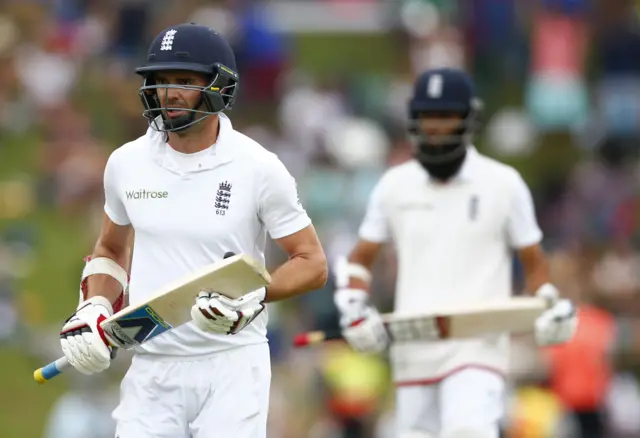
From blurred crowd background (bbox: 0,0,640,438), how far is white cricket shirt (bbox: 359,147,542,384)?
9.35ft

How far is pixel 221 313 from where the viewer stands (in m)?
4.82

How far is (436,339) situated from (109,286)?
72.8 inches

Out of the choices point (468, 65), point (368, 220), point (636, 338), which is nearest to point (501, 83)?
point (468, 65)

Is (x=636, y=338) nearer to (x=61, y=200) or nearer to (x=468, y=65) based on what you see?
(x=468, y=65)

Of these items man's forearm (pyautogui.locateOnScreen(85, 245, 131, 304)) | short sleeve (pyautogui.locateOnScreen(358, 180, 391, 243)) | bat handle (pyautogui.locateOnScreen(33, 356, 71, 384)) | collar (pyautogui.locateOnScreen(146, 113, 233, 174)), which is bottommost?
short sleeve (pyautogui.locateOnScreen(358, 180, 391, 243))

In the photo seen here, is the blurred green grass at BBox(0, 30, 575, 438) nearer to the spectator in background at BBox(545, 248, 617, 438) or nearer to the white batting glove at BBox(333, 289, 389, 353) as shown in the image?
the spectator in background at BBox(545, 248, 617, 438)

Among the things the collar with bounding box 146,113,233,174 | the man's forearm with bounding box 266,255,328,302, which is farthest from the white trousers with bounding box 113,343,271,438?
the collar with bounding box 146,113,233,174

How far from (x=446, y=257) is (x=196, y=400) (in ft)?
6.78

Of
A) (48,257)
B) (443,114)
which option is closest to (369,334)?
(443,114)

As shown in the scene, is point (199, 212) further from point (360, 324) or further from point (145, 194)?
point (360, 324)

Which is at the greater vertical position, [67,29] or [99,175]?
[67,29]

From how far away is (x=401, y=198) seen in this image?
23.1ft

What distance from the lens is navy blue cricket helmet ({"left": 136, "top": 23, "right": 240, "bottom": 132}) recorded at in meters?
5.13

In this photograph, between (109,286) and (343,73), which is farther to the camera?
(343,73)
